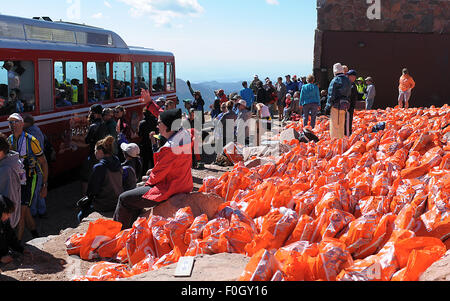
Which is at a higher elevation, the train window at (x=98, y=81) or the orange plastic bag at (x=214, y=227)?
the train window at (x=98, y=81)

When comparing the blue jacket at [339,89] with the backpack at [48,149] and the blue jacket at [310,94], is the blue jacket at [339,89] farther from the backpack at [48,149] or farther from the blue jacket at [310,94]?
the backpack at [48,149]

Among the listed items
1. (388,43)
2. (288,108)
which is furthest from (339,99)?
(388,43)

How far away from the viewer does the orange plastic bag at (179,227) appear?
173 inches

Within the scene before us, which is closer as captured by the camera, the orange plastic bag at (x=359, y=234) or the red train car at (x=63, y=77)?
the orange plastic bag at (x=359, y=234)

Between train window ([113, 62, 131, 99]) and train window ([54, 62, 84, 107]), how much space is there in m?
1.58

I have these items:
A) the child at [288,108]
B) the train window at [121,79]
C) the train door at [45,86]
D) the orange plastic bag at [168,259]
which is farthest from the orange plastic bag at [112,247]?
the child at [288,108]

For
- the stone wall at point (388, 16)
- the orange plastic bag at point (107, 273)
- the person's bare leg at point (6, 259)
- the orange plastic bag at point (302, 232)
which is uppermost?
the stone wall at point (388, 16)

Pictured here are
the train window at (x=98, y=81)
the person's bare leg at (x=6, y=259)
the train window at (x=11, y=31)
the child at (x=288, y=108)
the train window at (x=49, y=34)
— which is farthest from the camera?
the child at (x=288, y=108)

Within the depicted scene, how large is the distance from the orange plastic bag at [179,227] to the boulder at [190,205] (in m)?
0.32

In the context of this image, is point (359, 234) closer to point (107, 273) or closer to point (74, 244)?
point (107, 273)
